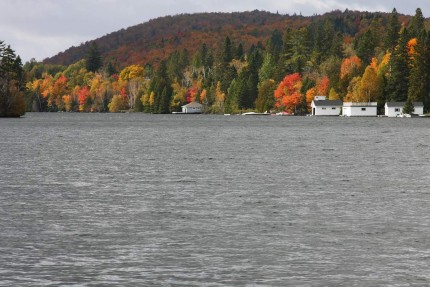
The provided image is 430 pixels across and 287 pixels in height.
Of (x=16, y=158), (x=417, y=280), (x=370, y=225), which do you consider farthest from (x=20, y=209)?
(x=16, y=158)

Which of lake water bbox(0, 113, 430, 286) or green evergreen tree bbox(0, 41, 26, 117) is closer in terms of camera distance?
lake water bbox(0, 113, 430, 286)

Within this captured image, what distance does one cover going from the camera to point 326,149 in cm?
7394

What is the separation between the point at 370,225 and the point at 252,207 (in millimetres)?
6040

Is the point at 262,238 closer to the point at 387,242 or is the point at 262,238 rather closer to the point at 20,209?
the point at 387,242

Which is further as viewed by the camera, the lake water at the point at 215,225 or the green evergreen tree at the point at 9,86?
the green evergreen tree at the point at 9,86

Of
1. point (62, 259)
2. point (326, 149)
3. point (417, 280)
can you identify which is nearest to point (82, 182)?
point (62, 259)

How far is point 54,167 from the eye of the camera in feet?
172

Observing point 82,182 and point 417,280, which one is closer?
point 417,280

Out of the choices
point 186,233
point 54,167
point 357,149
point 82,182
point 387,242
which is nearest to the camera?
point 387,242

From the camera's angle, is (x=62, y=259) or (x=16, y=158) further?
(x=16, y=158)

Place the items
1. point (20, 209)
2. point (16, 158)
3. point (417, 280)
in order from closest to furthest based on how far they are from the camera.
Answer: point (417, 280)
point (20, 209)
point (16, 158)

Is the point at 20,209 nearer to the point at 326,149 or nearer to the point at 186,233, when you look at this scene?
the point at 186,233

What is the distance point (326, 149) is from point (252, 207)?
43.2m

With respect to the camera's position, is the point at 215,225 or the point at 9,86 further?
the point at 9,86
